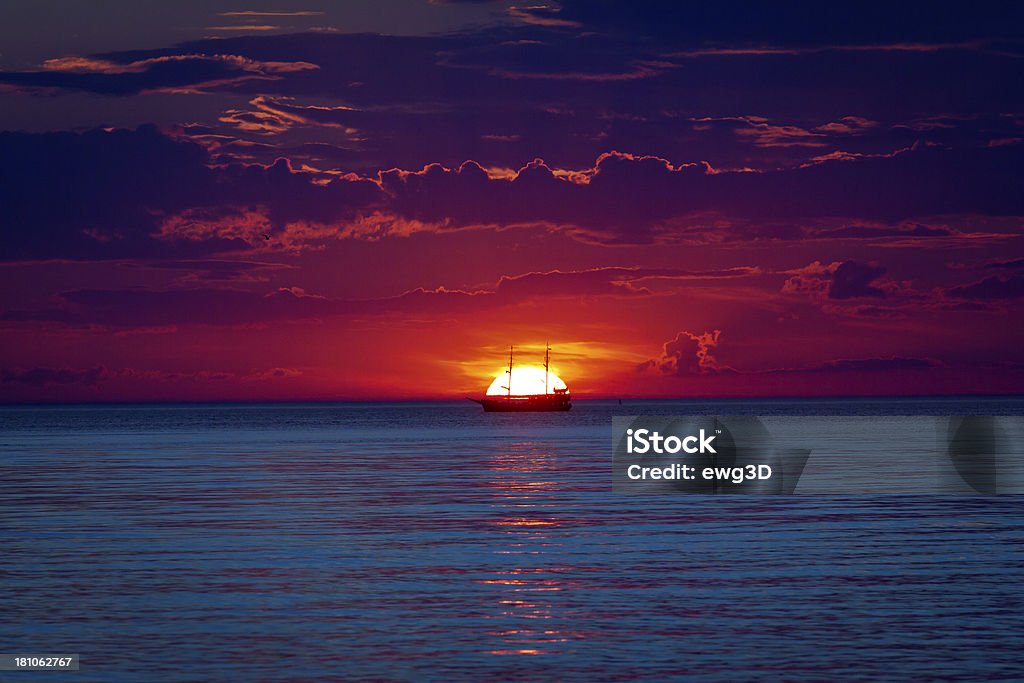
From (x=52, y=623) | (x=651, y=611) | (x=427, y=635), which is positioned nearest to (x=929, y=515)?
(x=651, y=611)

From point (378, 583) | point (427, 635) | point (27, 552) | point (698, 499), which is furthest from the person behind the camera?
point (698, 499)

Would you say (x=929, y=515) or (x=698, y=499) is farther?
(x=698, y=499)

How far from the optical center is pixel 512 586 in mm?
33906

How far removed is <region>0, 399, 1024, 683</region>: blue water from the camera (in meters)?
25.1

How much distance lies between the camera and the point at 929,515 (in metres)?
53.5

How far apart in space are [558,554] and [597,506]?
17.8 metres

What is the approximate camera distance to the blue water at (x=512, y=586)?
25.1 m

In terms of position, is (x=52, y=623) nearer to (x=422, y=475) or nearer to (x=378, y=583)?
(x=378, y=583)
